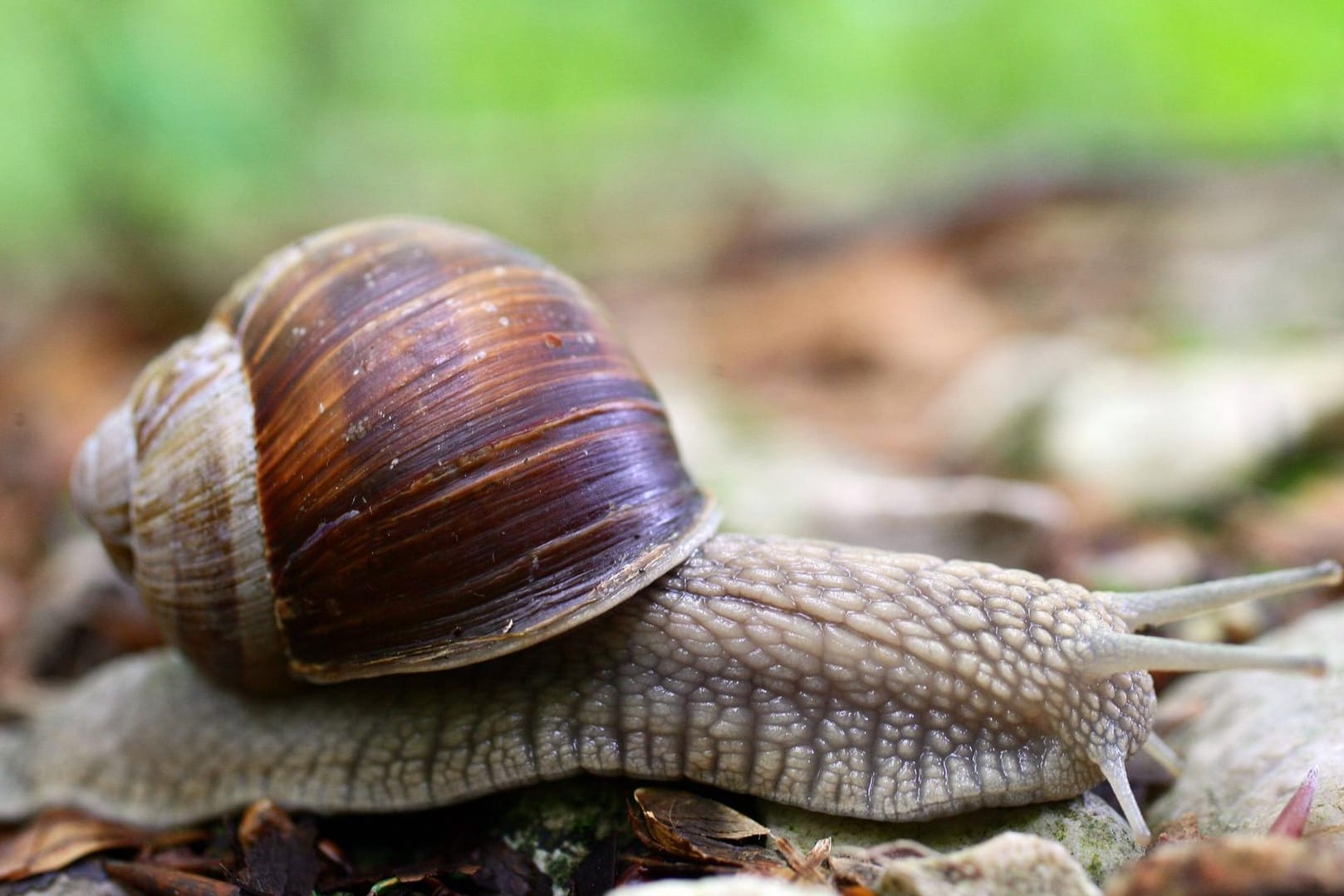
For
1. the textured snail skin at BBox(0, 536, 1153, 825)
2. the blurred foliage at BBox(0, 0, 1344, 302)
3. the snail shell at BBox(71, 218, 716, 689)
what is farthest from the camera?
the blurred foliage at BBox(0, 0, 1344, 302)

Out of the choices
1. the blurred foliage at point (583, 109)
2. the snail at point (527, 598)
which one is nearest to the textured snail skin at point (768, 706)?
the snail at point (527, 598)

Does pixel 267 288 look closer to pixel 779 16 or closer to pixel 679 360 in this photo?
pixel 679 360

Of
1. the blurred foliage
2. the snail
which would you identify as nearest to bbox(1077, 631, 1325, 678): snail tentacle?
the snail

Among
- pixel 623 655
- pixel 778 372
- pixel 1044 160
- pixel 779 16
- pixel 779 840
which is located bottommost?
pixel 778 372

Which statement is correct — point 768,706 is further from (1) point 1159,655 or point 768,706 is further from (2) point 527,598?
(1) point 1159,655

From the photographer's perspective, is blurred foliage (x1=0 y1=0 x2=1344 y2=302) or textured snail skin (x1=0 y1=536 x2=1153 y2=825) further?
blurred foliage (x1=0 y1=0 x2=1344 y2=302)

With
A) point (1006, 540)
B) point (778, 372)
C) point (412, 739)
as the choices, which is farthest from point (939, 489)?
Result: point (778, 372)

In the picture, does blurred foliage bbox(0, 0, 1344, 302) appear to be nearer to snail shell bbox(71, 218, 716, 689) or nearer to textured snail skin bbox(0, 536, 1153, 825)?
snail shell bbox(71, 218, 716, 689)

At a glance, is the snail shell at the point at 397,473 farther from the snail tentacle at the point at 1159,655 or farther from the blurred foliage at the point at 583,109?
the blurred foliage at the point at 583,109
